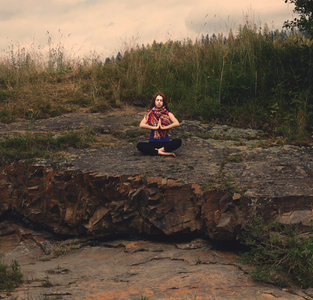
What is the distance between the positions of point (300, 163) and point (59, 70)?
845cm

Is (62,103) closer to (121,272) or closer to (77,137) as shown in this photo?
(77,137)

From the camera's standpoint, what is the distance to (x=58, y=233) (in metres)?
5.94

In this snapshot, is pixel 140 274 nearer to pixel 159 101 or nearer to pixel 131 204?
pixel 131 204

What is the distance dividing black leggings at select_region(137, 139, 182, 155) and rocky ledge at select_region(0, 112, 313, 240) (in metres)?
0.17

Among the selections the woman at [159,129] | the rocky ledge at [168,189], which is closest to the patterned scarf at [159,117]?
the woman at [159,129]

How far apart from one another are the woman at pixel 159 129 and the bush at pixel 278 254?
7.34 ft

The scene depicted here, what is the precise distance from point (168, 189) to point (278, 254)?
171 centimetres

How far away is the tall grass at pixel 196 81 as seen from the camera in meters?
8.14

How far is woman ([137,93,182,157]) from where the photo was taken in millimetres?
6270

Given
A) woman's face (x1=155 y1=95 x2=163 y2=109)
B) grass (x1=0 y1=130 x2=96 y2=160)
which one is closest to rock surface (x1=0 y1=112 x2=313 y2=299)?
grass (x1=0 y1=130 x2=96 y2=160)

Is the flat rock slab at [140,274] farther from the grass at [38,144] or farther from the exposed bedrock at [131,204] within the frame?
the grass at [38,144]

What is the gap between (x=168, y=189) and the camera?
5.09 m

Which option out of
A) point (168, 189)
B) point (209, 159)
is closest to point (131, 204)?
point (168, 189)

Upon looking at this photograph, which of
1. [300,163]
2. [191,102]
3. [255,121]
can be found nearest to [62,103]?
[191,102]
